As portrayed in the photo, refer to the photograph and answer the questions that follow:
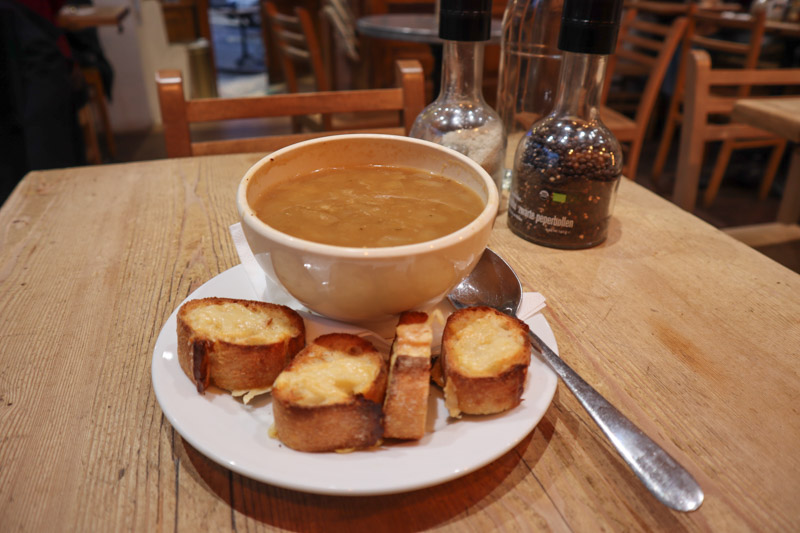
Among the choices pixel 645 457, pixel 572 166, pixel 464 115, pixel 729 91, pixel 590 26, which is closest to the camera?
pixel 645 457

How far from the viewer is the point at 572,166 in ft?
2.77

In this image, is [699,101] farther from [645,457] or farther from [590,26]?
[645,457]

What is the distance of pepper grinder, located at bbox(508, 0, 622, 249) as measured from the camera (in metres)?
0.84

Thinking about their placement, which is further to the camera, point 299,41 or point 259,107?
point 299,41

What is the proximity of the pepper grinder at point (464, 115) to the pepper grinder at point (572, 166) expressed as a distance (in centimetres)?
7

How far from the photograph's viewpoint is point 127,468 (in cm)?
49

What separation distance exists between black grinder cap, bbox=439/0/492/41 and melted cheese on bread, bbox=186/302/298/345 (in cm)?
59

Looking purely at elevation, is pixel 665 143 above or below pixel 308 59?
below

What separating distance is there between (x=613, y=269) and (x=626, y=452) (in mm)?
453

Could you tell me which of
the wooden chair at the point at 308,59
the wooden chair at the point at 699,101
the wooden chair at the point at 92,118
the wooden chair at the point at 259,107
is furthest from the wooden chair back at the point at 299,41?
the wooden chair at the point at 699,101

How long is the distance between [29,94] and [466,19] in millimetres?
2701

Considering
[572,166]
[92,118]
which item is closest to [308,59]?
[92,118]

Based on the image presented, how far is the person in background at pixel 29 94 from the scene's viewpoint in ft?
8.62

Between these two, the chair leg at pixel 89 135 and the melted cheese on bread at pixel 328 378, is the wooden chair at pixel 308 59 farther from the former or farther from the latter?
the melted cheese on bread at pixel 328 378
